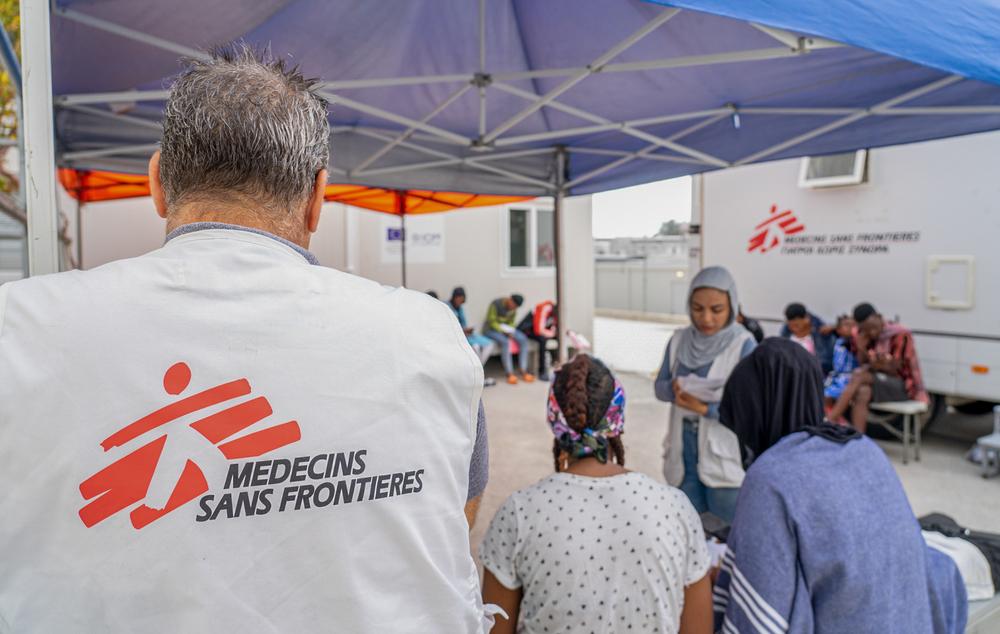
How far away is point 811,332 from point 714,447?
168 inches

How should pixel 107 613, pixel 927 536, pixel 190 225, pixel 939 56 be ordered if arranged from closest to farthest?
pixel 107 613 → pixel 190 225 → pixel 939 56 → pixel 927 536

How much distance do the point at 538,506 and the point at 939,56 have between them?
1.65 m

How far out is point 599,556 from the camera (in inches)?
62.4

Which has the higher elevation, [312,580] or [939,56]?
[939,56]

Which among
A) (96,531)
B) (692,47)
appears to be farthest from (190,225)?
(692,47)

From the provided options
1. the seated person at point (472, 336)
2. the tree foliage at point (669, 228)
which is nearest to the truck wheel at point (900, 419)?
the seated person at point (472, 336)

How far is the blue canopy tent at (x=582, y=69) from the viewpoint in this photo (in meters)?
1.95

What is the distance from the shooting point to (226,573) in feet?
2.44

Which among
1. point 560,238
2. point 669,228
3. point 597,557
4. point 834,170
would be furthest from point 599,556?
point 669,228

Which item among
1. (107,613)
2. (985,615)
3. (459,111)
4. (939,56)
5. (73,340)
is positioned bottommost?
(985,615)

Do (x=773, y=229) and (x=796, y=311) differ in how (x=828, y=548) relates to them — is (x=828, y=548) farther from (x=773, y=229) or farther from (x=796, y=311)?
(x=773, y=229)

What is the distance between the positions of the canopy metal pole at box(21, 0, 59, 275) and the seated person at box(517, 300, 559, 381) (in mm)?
9388

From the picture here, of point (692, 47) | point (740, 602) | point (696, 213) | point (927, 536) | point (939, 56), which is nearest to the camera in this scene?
point (740, 602)

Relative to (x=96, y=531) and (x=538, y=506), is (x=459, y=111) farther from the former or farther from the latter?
(x=96, y=531)
